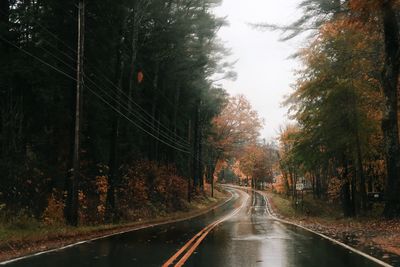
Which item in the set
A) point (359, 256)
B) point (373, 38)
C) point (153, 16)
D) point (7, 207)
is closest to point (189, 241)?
point (359, 256)

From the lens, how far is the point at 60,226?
16.8 m

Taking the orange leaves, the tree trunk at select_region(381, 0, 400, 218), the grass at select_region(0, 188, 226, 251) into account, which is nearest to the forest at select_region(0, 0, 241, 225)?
the grass at select_region(0, 188, 226, 251)

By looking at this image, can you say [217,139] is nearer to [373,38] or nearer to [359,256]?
[373,38]

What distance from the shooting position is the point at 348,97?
25.2 metres

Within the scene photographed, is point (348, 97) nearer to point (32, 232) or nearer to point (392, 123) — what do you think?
point (392, 123)

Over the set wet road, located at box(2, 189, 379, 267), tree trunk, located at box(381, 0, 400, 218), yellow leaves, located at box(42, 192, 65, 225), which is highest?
tree trunk, located at box(381, 0, 400, 218)

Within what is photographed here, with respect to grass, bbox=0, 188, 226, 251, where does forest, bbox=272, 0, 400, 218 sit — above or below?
above

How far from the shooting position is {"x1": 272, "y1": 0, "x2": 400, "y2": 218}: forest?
17.7 meters

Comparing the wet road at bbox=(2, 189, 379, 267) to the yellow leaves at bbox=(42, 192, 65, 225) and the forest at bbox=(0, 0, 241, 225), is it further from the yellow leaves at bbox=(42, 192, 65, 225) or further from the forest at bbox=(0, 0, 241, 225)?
the forest at bbox=(0, 0, 241, 225)

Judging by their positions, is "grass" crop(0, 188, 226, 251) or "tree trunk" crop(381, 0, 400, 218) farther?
"tree trunk" crop(381, 0, 400, 218)

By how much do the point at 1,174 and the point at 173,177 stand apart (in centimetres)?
2318

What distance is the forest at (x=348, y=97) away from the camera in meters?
17.7

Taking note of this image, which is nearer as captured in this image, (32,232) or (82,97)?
(32,232)

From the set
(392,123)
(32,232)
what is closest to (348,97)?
(392,123)
